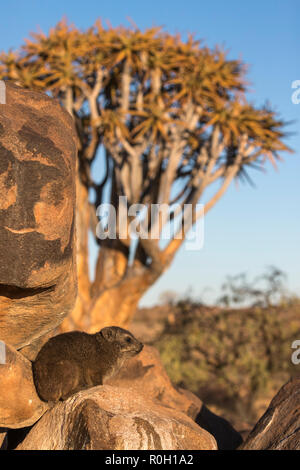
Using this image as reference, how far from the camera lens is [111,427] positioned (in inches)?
133

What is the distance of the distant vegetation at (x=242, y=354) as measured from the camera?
1180 centimetres

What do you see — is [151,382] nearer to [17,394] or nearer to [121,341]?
[121,341]

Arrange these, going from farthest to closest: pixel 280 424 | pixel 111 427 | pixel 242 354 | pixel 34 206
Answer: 1. pixel 242 354
2. pixel 280 424
3. pixel 111 427
4. pixel 34 206

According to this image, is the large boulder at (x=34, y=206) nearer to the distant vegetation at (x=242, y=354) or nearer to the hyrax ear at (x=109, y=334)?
the hyrax ear at (x=109, y=334)

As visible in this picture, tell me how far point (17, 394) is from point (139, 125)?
8.89 m

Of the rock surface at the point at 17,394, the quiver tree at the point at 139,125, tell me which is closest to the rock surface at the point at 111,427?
the rock surface at the point at 17,394

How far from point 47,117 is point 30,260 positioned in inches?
35.7

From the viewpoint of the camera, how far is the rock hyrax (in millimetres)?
3768

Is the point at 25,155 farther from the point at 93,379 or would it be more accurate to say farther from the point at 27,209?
the point at 93,379

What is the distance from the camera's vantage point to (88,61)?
12852 millimetres

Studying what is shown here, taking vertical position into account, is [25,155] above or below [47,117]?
below

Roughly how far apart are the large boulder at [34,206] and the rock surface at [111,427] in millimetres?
648

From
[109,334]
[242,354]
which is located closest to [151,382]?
[109,334]
